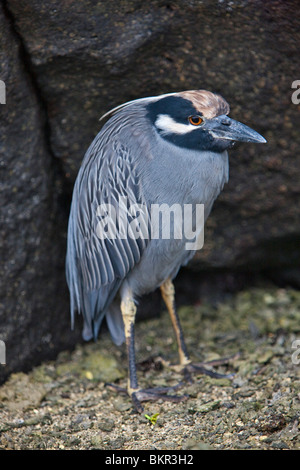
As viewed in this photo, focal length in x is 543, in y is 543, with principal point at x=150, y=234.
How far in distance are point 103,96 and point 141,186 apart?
2.18 ft

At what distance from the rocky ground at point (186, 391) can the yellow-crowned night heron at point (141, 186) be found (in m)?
0.21

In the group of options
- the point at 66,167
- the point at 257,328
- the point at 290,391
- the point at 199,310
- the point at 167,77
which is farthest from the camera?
the point at 199,310

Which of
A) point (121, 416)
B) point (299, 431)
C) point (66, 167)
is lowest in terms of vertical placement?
point (121, 416)

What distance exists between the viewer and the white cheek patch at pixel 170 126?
8.80ft

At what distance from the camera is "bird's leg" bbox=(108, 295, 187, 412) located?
9.82 feet

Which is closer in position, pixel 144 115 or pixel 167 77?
pixel 144 115

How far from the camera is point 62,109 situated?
123 inches

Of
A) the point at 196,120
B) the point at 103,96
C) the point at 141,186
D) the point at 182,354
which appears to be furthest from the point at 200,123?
the point at 182,354

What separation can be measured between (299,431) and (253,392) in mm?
487

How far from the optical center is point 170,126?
272 centimetres

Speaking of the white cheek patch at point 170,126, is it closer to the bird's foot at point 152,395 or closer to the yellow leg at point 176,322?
the yellow leg at point 176,322

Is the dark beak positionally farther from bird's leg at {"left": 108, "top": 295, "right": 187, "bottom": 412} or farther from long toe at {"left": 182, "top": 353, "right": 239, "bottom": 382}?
long toe at {"left": 182, "top": 353, "right": 239, "bottom": 382}

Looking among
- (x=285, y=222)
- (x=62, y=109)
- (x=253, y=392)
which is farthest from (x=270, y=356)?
(x=62, y=109)
